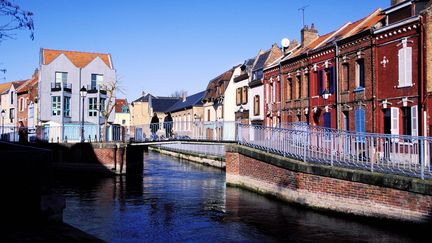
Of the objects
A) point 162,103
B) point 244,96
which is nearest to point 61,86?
point 244,96

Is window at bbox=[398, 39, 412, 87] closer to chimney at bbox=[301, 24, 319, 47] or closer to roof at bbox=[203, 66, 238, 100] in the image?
chimney at bbox=[301, 24, 319, 47]

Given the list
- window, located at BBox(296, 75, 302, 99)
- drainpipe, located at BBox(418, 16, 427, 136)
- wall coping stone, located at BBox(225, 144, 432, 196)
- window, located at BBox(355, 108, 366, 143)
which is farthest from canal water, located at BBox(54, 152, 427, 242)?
window, located at BBox(296, 75, 302, 99)

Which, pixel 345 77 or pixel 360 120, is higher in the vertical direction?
pixel 345 77

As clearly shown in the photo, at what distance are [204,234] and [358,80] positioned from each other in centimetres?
1508

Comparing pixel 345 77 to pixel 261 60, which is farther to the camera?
pixel 261 60

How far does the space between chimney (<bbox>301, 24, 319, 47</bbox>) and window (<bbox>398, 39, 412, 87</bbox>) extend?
13.0 m

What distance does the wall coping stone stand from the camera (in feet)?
39.3

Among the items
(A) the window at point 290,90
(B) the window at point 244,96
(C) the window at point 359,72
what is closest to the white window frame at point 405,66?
(C) the window at point 359,72

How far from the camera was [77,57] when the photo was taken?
5100 centimetres

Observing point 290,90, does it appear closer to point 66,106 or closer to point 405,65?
point 405,65

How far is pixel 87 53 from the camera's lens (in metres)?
52.3

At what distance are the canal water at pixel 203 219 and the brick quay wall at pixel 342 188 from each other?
0.39 metres

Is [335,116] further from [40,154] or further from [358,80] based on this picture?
[40,154]

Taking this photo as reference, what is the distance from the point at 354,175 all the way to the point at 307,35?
70.7ft
